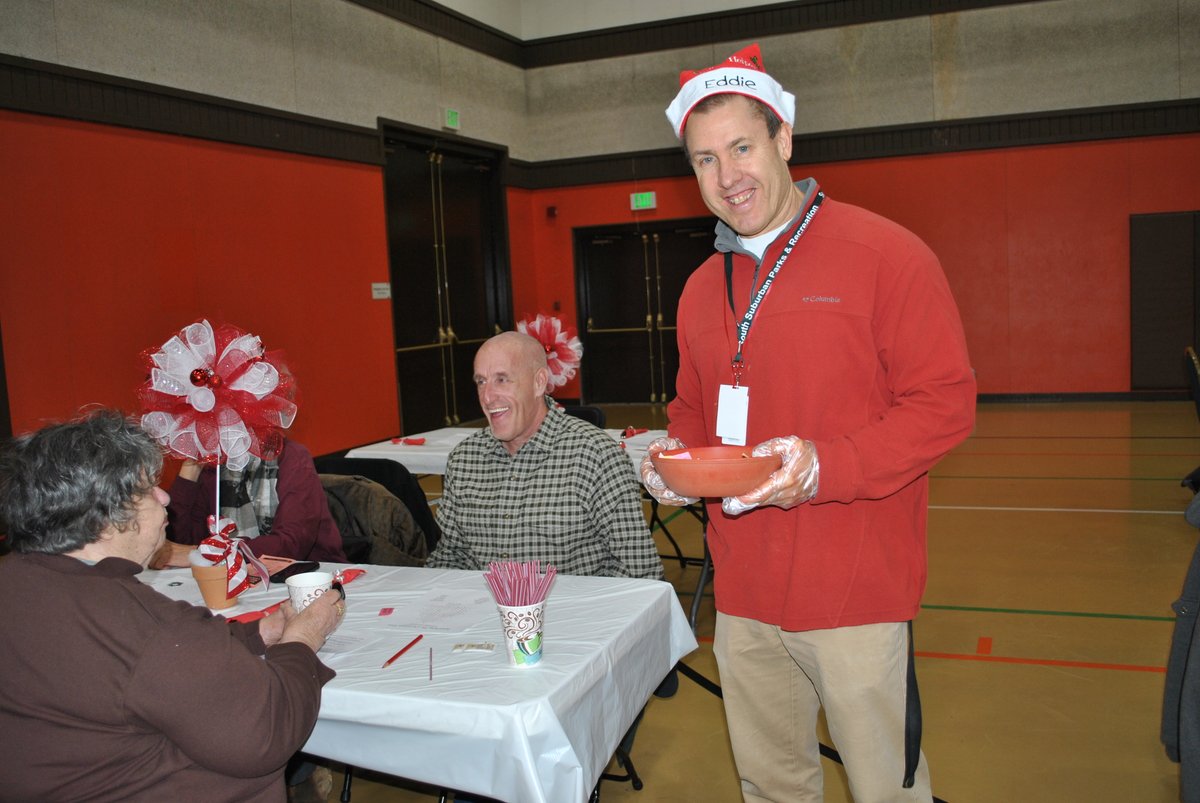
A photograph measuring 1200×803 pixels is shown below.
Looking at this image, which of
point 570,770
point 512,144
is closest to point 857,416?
point 570,770

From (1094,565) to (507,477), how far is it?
3577mm

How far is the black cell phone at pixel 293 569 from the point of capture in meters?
2.59

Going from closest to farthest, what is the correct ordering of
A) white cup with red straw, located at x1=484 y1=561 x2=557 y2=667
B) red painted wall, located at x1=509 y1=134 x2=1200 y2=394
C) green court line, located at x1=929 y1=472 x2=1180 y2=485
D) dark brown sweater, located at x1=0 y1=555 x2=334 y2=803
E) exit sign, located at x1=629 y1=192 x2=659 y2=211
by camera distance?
dark brown sweater, located at x1=0 y1=555 x2=334 y2=803, white cup with red straw, located at x1=484 y1=561 x2=557 y2=667, green court line, located at x1=929 y1=472 x2=1180 y2=485, red painted wall, located at x1=509 y1=134 x2=1200 y2=394, exit sign, located at x1=629 y1=192 x2=659 y2=211

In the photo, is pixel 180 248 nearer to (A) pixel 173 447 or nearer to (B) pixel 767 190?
(A) pixel 173 447

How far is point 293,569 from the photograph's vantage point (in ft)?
8.64

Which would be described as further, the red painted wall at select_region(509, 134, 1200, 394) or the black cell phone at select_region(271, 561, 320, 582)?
the red painted wall at select_region(509, 134, 1200, 394)

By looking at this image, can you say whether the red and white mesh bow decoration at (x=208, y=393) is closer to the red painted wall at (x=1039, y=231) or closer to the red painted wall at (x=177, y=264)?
the red painted wall at (x=177, y=264)

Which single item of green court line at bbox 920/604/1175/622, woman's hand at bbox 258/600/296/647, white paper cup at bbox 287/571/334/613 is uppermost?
white paper cup at bbox 287/571/334/613

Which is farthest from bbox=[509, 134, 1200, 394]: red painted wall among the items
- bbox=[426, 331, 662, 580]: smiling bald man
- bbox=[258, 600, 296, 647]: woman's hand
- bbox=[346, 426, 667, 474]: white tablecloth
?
bbox=[258, 600, 296, 647]: woman's hand

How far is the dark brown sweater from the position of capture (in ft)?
4.46

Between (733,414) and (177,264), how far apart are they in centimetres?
629

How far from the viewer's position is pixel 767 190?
174 centimetres

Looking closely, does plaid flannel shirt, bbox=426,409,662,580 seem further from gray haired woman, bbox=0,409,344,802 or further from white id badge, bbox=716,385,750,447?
gray haired woman, bbox=0,409,344,802

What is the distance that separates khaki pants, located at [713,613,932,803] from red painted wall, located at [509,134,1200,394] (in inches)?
378
